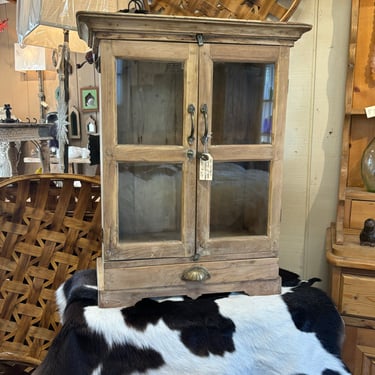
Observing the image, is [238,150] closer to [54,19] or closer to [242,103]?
[242,103]

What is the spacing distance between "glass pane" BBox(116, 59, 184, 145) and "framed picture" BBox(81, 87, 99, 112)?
114 inches

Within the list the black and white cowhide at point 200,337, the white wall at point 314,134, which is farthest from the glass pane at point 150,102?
the white wall at point 314,134

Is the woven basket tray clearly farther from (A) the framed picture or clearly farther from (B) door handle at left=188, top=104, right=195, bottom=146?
(A) the framed picture

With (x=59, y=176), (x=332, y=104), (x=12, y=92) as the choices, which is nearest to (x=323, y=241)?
(x=332, y=104)

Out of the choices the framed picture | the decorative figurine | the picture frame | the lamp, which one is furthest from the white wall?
the picture frame

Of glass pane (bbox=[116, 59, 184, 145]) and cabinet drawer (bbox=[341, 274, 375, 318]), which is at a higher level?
glass pane (bbox=[116, 59, 184, 145])

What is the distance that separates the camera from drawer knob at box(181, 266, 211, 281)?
37.8 inches

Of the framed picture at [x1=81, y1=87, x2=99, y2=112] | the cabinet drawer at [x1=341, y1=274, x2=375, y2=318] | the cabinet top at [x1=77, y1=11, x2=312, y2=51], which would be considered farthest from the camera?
the framed picture at [x1=81, y1=87, x2=99, y2=112]

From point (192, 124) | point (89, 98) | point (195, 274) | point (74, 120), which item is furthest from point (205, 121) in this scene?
point (74, 120)

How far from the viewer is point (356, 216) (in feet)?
4.26

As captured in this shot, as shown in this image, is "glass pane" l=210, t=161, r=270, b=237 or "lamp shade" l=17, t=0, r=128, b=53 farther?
"lamp shade" l=17, t=0, r=128, b=53

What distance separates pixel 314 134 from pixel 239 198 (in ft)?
1.73

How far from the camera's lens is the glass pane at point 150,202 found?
0.94m

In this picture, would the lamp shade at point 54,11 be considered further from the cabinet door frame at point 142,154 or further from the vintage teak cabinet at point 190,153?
the cabinet door frame at point 142,154
